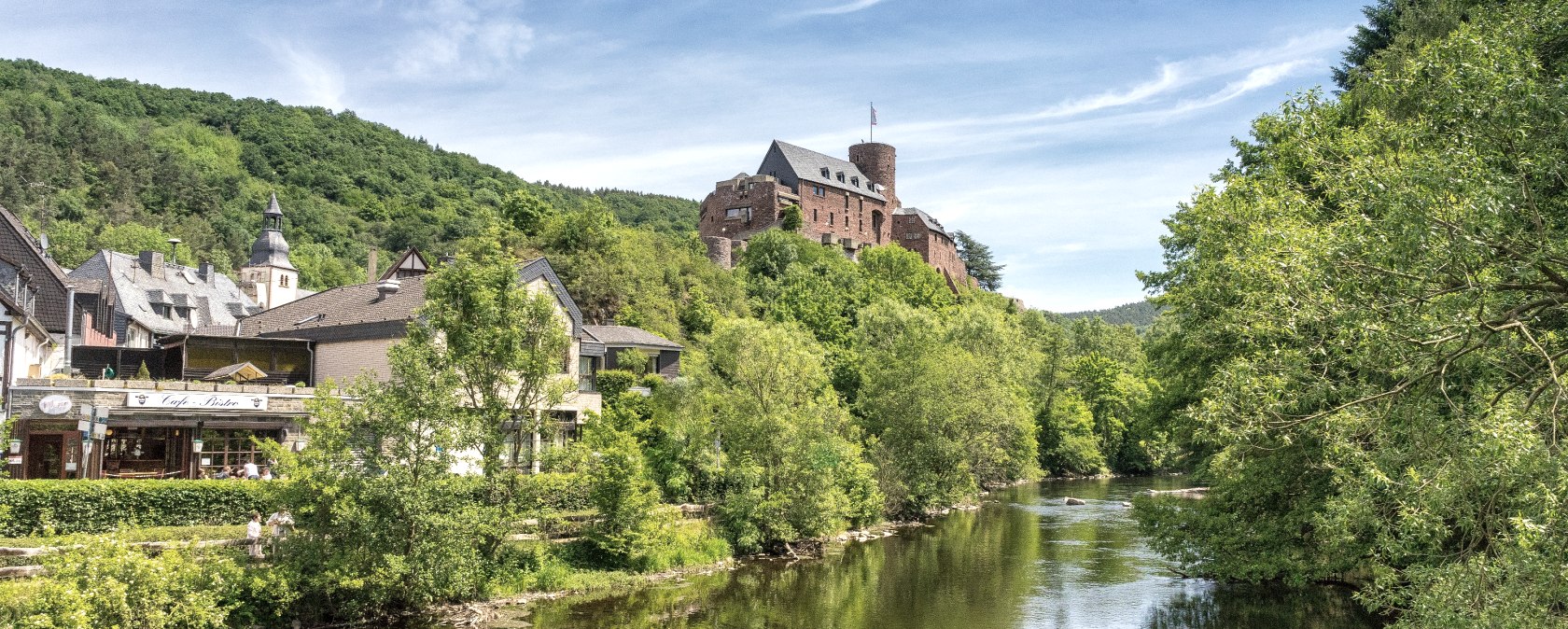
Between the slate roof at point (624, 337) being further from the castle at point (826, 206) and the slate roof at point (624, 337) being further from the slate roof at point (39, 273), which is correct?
the castle at point (826, 206)

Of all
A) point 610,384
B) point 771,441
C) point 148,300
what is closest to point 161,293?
point 148,300

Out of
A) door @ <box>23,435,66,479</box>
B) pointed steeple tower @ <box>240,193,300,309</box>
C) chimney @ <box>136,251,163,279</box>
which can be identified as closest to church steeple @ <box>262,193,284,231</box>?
pointed steeple tower @ <box>240,193,300,309</box>

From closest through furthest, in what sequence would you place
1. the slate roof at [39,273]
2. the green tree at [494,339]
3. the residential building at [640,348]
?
the green tree at [494,339] → the slate roof at [39,273] → the residential building at [640,348]

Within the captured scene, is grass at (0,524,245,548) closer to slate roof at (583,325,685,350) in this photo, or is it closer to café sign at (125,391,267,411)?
café sign at (125,391,267,411)

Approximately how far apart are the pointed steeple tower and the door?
165ft

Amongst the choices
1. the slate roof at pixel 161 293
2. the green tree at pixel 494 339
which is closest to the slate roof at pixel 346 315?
the green tree at pixel 494 339

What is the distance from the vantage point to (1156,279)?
27.8 meters

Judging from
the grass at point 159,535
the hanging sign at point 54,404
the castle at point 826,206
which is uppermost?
the castle at point 826,206

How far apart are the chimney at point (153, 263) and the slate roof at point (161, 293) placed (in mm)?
225

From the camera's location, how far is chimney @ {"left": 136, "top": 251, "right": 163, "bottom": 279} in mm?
60562

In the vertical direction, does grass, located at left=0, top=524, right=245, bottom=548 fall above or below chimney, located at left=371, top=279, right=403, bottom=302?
below

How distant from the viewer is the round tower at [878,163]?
344 feet

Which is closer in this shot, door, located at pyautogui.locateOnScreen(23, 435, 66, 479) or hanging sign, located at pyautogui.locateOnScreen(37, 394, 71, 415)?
hanging sign, located at pyautogui.locateOnScreen(37, 394, 71, 415)

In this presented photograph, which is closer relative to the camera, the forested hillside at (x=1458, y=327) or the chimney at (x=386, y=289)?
the forested hillside at (x=1458, y=327)
